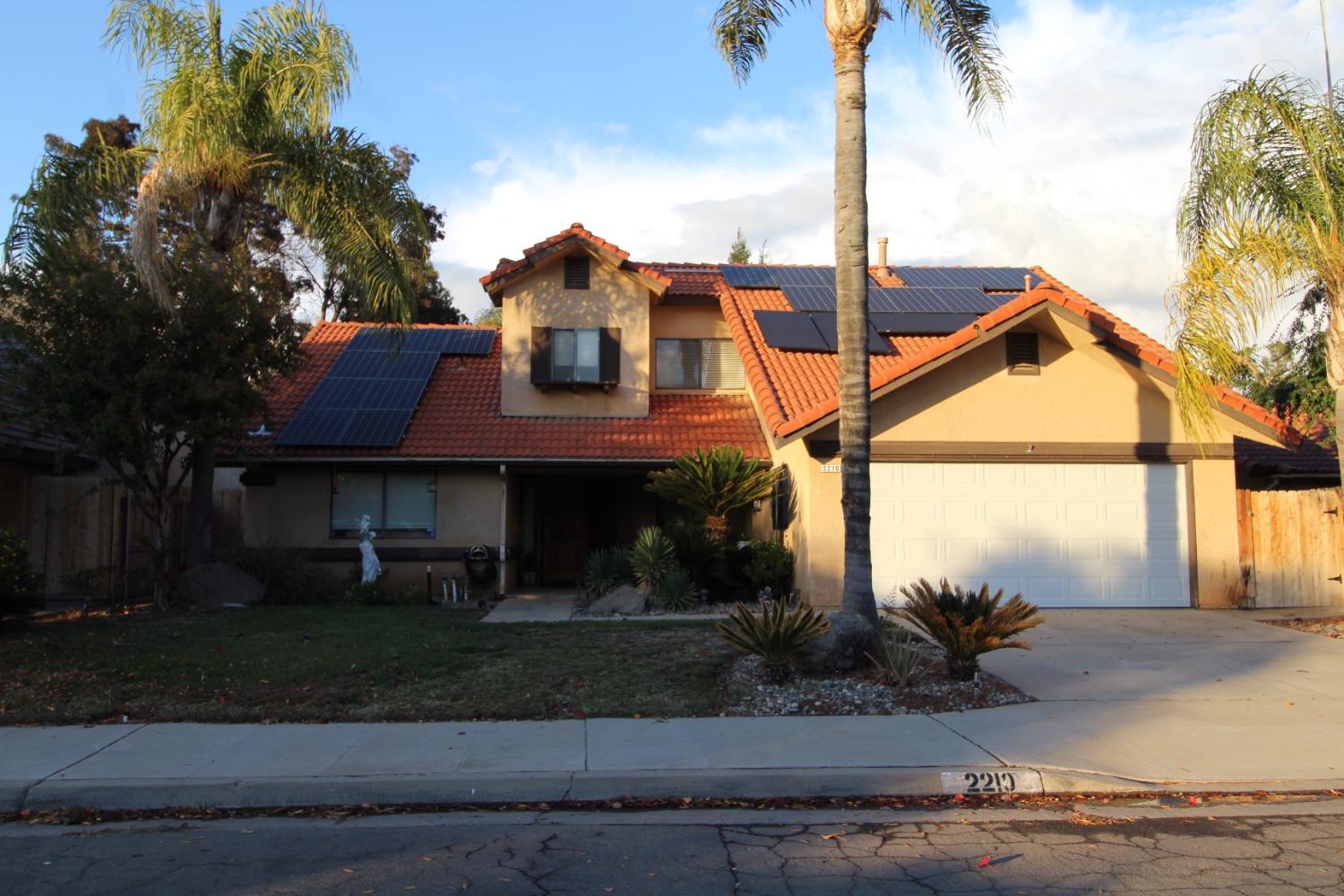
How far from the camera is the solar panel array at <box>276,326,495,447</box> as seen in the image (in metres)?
18.0

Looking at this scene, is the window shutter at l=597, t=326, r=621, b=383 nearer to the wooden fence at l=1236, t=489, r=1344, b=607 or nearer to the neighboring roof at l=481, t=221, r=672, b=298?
the neighboring roof at l=481, t=221, r=672, b=298

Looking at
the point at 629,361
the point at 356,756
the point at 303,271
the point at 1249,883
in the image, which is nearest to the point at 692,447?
the point at 629,361

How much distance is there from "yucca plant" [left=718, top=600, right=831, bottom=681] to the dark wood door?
452 inches

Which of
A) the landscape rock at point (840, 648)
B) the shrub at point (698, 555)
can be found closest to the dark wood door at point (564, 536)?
the shrub at point (698, 555)

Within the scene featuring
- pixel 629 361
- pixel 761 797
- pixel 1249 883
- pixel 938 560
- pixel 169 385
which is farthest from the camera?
pixel 629 361

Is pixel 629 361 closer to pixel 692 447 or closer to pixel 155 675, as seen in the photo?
pixel 692 447

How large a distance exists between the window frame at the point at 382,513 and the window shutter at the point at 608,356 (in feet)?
11.8

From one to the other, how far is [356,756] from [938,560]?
32.5 ft

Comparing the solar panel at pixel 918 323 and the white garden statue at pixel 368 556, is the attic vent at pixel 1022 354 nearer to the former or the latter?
the solar panel at pixel 918 323

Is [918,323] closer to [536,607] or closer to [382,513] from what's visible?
[536,607]

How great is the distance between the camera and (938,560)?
1532 centimetres

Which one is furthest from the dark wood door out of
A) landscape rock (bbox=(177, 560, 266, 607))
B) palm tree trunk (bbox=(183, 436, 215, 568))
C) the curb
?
the curb

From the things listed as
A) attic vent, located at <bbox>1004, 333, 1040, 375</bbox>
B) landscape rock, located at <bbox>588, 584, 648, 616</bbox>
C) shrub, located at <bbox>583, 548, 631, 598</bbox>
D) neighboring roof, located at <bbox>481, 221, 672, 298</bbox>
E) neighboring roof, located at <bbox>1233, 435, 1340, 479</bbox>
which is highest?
neighboring roof, located at <bbox>481, 221, 672, 298</bbox>

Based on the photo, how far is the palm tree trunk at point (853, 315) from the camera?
10016 millimetres
